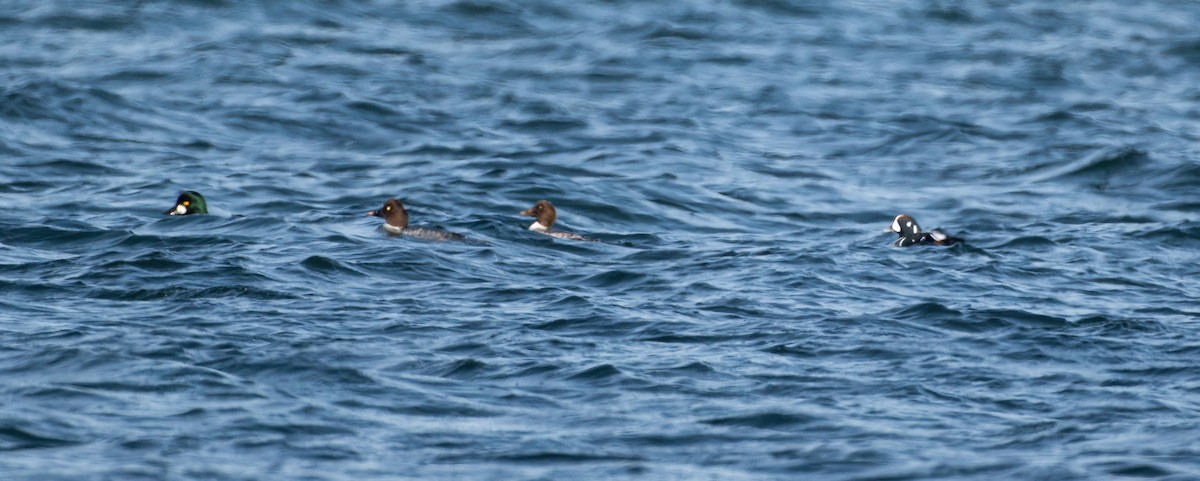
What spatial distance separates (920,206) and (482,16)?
1214 cm

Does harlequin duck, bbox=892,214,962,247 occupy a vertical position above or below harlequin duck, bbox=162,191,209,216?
below

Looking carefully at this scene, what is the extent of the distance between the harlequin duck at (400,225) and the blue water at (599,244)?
0.97ft

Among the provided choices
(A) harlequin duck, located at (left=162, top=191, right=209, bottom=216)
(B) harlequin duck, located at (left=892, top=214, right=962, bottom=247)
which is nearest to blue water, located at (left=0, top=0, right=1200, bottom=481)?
(A) harlequin duck, located at (left=162, top=191, right=209, bottom=216)

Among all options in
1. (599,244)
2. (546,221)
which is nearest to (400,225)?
(546,221)

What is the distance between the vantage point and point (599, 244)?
1595 cm

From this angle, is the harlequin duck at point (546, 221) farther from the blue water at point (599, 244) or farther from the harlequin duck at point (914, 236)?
the harlequin duck at point (914, 236)

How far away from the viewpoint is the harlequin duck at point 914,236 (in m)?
15.5

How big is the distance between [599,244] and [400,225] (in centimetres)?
190

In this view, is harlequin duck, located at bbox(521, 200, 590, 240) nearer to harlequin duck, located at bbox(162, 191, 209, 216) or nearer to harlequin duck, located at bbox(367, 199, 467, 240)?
harlequin duck, located at bbox(367, 199, 467, 240)

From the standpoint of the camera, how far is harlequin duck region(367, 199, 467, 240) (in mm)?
15712

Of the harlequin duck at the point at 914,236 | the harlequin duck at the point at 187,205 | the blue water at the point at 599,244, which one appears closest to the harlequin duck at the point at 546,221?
the blue water at the point at 599,244

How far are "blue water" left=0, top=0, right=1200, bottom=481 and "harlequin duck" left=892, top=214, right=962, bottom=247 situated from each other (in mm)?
262

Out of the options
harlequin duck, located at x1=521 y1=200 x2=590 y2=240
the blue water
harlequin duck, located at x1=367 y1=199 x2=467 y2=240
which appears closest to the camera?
the blue water

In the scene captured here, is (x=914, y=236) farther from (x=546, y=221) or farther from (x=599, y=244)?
(x=546, y=221)
